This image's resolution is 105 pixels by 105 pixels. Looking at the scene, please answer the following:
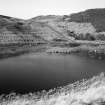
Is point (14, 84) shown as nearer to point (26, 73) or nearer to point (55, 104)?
point (26, 73)

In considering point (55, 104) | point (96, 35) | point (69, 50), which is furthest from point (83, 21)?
point (55, 104)

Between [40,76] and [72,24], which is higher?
[72,24]

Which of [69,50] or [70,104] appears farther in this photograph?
[69,50]

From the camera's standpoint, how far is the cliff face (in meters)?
89.7

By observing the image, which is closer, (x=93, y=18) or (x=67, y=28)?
(x=67, y=28)

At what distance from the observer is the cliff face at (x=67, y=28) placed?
294 feet

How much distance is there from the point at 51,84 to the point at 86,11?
120m

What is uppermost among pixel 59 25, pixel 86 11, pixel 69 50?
pixel 86 11

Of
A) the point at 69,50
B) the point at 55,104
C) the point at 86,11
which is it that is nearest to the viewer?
the point at 55,104

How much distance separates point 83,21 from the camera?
11919 centimetres

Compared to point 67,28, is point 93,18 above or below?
above

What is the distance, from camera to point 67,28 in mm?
114062

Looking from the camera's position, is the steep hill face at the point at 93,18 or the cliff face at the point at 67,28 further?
the steep hill face at the point at 93,18

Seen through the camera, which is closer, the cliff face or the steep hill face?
the cliff face
